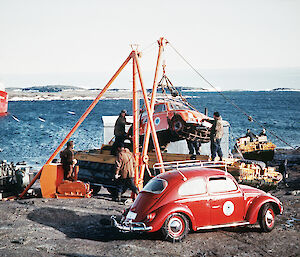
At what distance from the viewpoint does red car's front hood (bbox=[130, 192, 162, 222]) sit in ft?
32.4

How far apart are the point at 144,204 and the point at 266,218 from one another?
10.4 ft

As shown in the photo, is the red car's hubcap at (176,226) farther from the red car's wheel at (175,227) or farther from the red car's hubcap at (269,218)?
the red car's hubcap at (269,218)

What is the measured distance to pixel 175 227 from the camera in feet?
32.3

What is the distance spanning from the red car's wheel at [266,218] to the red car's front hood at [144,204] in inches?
108

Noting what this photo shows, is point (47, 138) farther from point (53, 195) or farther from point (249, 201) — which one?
point (249, 201)

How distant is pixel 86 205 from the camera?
545 inches

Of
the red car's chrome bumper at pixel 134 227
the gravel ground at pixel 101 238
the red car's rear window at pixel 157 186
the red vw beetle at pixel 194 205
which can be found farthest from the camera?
the red car's rear window at pixel 157 186

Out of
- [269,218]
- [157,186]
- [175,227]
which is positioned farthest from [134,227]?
[269,218]

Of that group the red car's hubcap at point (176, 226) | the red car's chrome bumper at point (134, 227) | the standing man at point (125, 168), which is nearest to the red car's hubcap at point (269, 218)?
the red car's hubcap at point (176, 226)

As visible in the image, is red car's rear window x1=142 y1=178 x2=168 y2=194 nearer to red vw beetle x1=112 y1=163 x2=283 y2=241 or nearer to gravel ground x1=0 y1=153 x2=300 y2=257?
red vw beetle x1=112 y1=163 x2=283 y2=241

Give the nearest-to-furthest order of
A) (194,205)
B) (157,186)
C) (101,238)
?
1. (194,205)
2. (157,186)
3. (101,238)

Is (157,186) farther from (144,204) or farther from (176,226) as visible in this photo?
(176,226)

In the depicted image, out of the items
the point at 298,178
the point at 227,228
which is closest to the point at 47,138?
the point at 298,178

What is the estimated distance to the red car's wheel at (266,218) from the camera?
10664 mm
